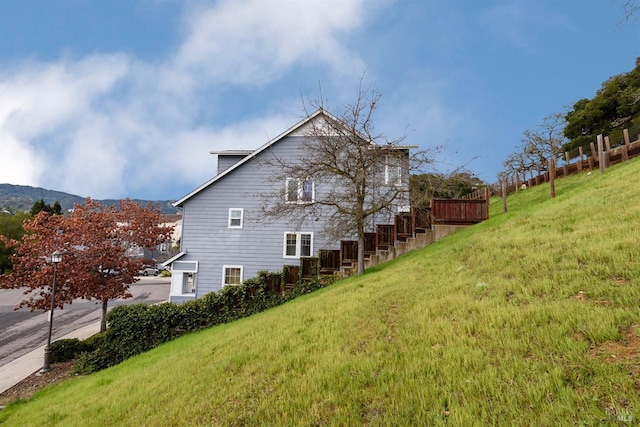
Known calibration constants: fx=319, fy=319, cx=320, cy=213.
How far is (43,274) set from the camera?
15.1m

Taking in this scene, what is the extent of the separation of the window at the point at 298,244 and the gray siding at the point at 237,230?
25cm

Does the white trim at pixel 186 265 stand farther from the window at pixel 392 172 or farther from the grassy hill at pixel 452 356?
the window at pixel 392 172

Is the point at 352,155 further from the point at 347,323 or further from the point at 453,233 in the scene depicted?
the point at 347,323

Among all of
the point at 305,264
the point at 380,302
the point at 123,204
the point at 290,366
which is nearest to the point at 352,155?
the point at 305,264

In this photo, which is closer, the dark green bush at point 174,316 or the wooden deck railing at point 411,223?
the dark green bush at point 174,316

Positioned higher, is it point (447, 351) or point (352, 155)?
point (352, 155)

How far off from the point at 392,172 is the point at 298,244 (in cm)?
716

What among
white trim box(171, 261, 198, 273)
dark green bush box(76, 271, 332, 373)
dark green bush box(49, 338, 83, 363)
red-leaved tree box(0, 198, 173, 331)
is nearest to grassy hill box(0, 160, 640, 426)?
dark green bush box(76, 271, 332, 373)

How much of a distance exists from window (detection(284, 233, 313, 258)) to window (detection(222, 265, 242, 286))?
9.45 ft

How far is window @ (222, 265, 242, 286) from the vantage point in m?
18.3

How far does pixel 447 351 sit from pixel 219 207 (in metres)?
16.7

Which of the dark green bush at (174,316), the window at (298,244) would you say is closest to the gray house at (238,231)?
the window at (298,244)

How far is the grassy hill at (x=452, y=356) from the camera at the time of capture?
2920 mm

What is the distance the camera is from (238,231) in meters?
18.6
